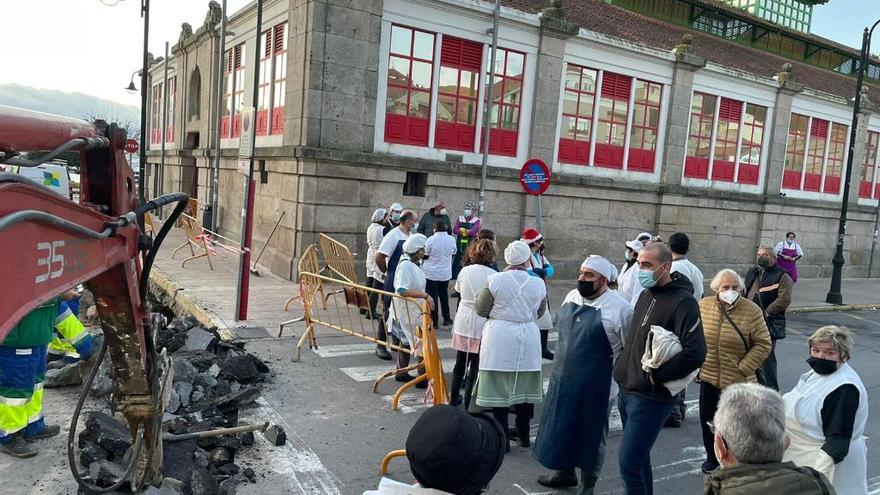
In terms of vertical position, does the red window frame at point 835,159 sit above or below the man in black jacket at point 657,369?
above

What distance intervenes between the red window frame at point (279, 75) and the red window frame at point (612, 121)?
8338 millimetres

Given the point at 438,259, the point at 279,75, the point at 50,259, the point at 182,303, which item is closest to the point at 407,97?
the point at 279,75

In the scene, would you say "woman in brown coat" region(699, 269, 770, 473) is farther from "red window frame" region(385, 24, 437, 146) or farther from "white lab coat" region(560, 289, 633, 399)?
"red window frame" region(385, 24, 437, 146)

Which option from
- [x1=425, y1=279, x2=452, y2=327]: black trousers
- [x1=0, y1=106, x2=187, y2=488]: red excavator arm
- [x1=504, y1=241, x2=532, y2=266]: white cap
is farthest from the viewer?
[x1=425, y1=279, x2=452, y2=327]: black trousers

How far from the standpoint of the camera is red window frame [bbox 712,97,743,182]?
18.7 m

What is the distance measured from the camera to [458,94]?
14.3 m

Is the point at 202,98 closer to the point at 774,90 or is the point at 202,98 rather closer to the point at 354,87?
the point at 354,87

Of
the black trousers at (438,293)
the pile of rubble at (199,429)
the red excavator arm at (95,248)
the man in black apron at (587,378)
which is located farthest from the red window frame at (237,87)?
the man in black apron at (587,378)

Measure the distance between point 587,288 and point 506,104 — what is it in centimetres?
1125

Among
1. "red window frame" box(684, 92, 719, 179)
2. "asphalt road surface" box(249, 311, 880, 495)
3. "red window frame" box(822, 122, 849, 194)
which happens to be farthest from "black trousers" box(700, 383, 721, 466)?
"red window frame" box(822, 122, 849, 194)

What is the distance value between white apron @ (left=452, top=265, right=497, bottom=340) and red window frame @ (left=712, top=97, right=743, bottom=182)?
15627mm

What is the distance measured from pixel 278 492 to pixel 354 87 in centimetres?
972

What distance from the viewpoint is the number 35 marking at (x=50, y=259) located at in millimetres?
2133

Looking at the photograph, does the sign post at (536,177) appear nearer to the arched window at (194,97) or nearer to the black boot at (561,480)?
the black boot at (561,480)
